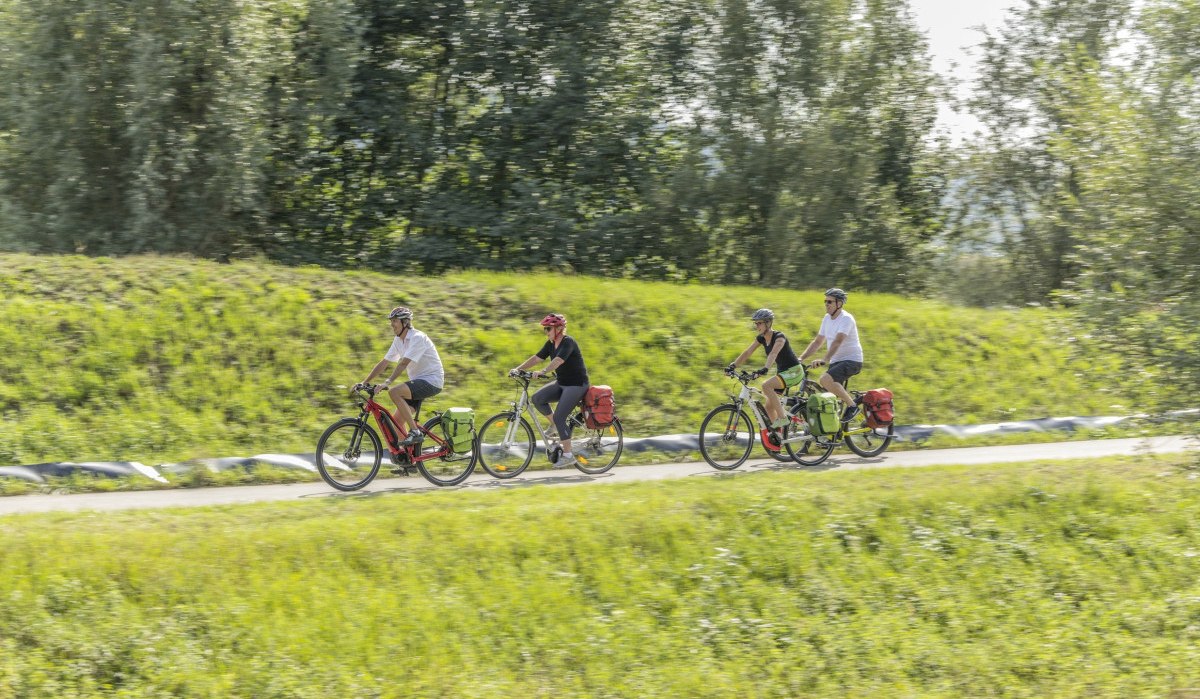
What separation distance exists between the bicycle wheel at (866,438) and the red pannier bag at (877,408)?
9cm

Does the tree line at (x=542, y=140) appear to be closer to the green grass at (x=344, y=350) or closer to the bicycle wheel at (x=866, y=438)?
the green grass at (x=344, y=350)

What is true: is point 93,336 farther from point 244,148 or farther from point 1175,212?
point 1175,212

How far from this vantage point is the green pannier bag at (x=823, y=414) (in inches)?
567

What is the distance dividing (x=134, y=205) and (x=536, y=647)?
1705 cm

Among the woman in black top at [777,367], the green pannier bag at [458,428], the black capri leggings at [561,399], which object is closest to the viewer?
the green pannier bag at [458,428]

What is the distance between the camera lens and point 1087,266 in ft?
44.9

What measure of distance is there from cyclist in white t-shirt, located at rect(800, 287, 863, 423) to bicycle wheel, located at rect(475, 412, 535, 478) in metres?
3.81

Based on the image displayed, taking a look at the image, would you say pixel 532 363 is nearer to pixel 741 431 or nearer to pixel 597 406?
pixel 597 406

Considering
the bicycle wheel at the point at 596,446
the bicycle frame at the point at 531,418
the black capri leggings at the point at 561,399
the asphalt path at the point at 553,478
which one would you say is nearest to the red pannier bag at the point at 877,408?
the asphalt path at the point at 553,478

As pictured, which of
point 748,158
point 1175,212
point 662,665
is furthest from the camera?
point 748,158

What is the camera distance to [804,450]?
1471 centimetres

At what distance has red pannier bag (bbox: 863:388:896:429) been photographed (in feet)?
49.1

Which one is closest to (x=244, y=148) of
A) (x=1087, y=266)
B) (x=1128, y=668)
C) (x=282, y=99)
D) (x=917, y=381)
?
(x=282, y=99)

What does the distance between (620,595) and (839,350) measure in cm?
562
